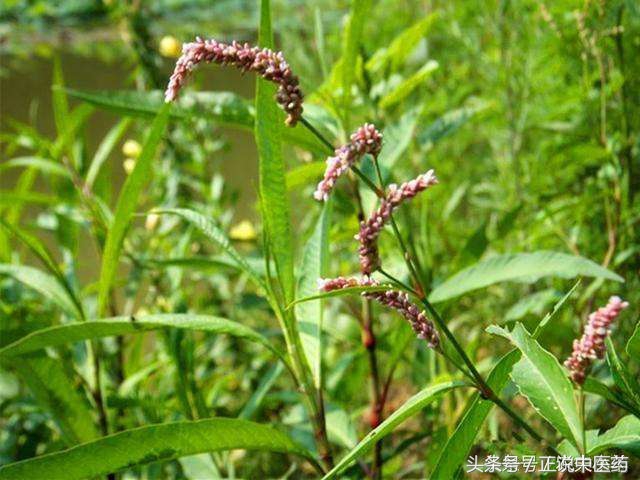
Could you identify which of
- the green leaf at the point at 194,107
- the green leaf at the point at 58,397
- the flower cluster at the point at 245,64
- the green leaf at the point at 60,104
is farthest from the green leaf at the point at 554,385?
the green leaf at the point at 60,104

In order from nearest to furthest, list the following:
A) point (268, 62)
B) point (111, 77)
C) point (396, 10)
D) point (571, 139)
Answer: point (268, 62) < point (571, 139) < point (396, 10) < point (111, 77)

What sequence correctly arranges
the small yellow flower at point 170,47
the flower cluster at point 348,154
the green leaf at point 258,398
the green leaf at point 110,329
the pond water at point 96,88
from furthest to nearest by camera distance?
the pond water at point 96,88 < the small yellow flower at point 170,47 < the green leaf at point 258,398 < the green leaf at point 110,329 < the flower cluster at point 348,154

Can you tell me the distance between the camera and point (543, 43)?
1576 millimetres

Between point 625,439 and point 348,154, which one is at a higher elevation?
point 348,154

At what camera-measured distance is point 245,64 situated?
23.7 inches

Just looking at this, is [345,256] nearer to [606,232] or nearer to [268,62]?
[606,232]

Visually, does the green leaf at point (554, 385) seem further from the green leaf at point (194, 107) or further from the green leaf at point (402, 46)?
the green leaf at point (402, 46)

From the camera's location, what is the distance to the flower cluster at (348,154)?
573mm

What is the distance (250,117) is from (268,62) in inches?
15.6

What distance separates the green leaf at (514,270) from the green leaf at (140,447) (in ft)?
1.07

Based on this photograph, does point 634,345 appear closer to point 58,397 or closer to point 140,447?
point 140,447

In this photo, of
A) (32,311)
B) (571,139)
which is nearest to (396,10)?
(571,139)

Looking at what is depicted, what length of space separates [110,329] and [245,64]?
344 millimetres

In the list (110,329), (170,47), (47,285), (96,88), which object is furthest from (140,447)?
(96,88)
